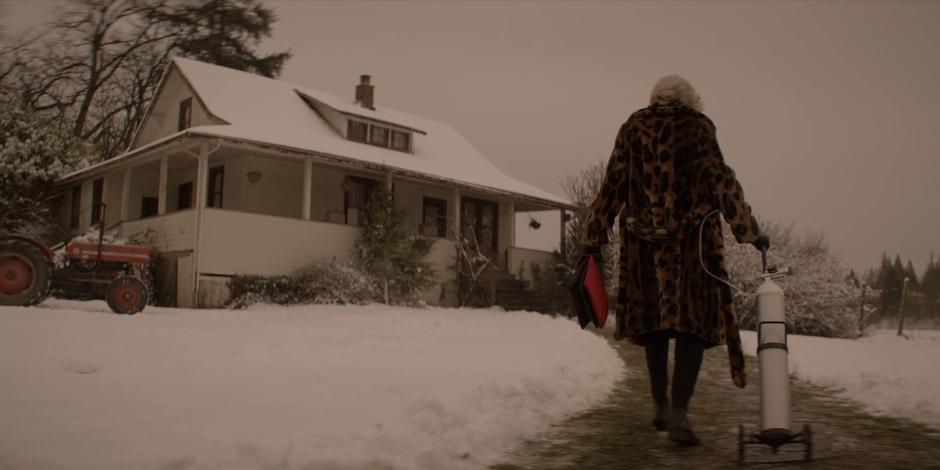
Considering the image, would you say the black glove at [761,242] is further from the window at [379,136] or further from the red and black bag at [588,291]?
the window at [379,136]

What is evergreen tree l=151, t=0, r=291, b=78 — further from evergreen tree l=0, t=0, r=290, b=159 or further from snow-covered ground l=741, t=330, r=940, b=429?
snow-covered ground l=741, t=330, r=940, b=429

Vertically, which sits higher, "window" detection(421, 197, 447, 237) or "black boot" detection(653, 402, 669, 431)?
"window" detection(421, 197, 447, 237)

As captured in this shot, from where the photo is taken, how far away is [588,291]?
148 inches

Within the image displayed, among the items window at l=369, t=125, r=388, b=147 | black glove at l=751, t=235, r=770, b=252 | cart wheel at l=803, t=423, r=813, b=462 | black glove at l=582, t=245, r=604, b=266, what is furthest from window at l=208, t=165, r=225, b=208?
cart wheel at l=803, t=423, r=813, b=462

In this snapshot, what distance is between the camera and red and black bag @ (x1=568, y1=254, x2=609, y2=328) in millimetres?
3762

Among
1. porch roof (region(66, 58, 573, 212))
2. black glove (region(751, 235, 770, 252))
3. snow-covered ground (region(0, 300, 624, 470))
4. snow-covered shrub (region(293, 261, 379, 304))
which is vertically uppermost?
porch roof (region(66, 58, 573, 212))

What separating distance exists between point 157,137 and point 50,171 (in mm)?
3364

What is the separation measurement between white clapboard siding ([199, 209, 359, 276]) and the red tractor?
1.85 metres

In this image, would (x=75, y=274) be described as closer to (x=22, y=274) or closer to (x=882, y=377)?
(x=22, y=274)

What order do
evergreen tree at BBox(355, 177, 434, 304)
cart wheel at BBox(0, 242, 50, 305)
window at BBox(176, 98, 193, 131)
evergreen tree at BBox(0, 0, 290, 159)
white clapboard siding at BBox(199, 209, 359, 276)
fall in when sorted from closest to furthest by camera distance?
cart wheel at BBox(0, 242, 50, 305)
evergreen tree at BBox(0, 0, 290, 159)
white clapboard siding at BBox(199, 209, 359, 276)
evergreen tree at BBox(355, 177, 434, 304)
window at BBox(176, 98, 193, 131)

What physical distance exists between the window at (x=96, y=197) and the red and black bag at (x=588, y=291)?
1935 centimetres

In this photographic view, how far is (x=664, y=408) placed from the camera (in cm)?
389

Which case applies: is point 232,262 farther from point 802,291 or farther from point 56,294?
point 802,291

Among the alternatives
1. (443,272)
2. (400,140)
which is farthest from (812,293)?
(400,140)
